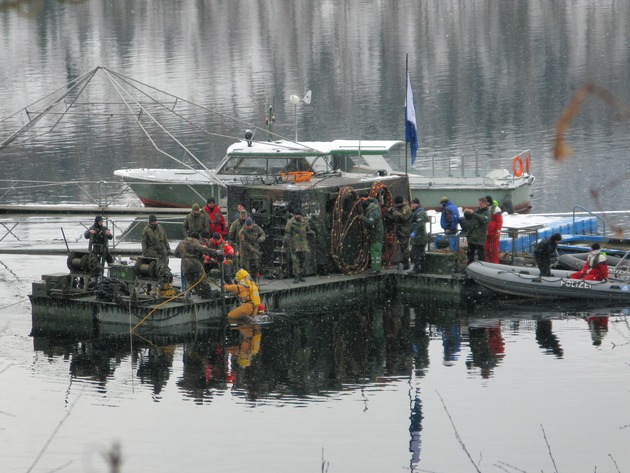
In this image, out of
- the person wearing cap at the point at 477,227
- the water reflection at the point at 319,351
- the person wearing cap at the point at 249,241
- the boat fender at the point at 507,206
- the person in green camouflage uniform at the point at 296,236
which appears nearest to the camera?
the water reflection at the point at 319,351

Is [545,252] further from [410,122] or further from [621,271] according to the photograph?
[410,122]

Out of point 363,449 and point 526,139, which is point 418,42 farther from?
point 363,449

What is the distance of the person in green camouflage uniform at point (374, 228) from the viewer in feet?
70.0

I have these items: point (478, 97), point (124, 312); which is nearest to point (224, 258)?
point (124, 312)

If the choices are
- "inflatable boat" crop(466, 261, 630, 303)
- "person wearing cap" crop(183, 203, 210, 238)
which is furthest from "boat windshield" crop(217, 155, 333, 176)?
"inflatable boat" crop(466, 261, 630, 303)

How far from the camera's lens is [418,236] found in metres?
21.8

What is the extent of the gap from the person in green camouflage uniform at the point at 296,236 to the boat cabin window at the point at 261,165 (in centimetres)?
629

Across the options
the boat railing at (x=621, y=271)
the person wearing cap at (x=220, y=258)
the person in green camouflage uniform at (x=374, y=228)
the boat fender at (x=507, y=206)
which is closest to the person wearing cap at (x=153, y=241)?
the person wearing cap at (x=220, y=258)

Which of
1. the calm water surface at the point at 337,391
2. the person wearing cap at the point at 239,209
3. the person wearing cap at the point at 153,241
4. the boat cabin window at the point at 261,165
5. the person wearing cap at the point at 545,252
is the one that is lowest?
the calm water surface at the point at 337,391

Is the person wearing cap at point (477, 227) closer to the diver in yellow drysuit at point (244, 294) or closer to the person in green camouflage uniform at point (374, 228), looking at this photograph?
the person in green camouflage uniform at point (374, 228)

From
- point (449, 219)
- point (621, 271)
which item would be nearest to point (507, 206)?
point (449, 219)

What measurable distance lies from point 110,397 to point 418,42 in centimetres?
6564

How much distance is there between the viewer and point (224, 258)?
63.8 ft

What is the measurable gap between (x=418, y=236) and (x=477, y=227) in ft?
3.47
